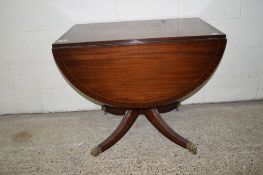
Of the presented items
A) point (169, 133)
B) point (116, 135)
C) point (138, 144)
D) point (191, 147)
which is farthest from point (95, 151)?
point (191, 147)

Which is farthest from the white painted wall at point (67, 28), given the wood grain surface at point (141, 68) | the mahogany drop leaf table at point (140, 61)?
the wood grain surface at point (141, 68)

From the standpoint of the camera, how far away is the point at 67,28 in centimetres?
198

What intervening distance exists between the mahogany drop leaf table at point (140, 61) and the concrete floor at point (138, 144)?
400 millimetres

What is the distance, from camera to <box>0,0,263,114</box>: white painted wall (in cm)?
193

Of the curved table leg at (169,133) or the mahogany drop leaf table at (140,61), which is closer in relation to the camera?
the mahogany drop leaf table at (140,61)

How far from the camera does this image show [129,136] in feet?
6.15

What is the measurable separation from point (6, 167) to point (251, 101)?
208 cm

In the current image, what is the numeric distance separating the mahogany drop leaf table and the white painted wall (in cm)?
46

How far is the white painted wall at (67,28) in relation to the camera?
6.32 ft

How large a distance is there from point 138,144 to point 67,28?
1072mm

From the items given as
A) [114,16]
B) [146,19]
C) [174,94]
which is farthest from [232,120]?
[114,16]

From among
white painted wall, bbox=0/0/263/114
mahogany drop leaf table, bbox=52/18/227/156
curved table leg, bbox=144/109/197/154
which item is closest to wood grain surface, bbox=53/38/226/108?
mahogany drop leaf table, bbox=52/18/227/156

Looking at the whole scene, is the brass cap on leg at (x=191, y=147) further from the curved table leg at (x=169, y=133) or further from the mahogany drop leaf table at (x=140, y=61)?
the mahogany drop leaf table at (x=140, y=61)

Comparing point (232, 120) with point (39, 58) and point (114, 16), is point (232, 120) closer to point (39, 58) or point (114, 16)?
point (114, 16)
